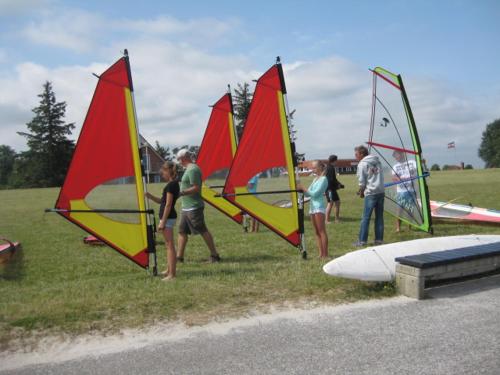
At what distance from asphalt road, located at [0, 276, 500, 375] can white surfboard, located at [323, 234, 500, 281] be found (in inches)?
22.8

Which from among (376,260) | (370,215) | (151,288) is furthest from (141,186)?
(370,215)

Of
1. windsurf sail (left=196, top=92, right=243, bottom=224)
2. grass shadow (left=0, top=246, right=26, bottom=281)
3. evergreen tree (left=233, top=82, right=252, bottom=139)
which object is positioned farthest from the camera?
evergreen tree (left=233, top=82, right=252, bottom=139)

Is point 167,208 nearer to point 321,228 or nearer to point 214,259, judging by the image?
point 214,259

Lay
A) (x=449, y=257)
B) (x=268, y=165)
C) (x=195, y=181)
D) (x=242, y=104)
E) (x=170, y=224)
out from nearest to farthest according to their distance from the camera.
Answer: (x=449, y=257), (x=170, y=224), (x=195, y=181), (x=268, y=165), (x=242, y=104)

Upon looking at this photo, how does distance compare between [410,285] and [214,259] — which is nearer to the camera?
[410,285]

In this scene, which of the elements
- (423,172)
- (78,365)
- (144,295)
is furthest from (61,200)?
(423,172)

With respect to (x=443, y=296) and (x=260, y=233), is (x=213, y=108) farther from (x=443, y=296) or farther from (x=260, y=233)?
(x=443, y=296)

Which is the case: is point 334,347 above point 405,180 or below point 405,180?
below

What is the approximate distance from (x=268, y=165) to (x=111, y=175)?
253cm

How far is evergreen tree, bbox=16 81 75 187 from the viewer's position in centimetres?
6284

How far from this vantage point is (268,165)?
23.8 ft

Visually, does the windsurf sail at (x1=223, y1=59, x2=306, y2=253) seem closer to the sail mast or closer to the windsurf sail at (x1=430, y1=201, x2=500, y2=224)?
the sail mast

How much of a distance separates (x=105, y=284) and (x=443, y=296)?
4.13 m

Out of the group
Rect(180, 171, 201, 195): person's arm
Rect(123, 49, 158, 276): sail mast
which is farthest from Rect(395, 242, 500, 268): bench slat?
Rect(123, 49, 158, 276): sail mast
